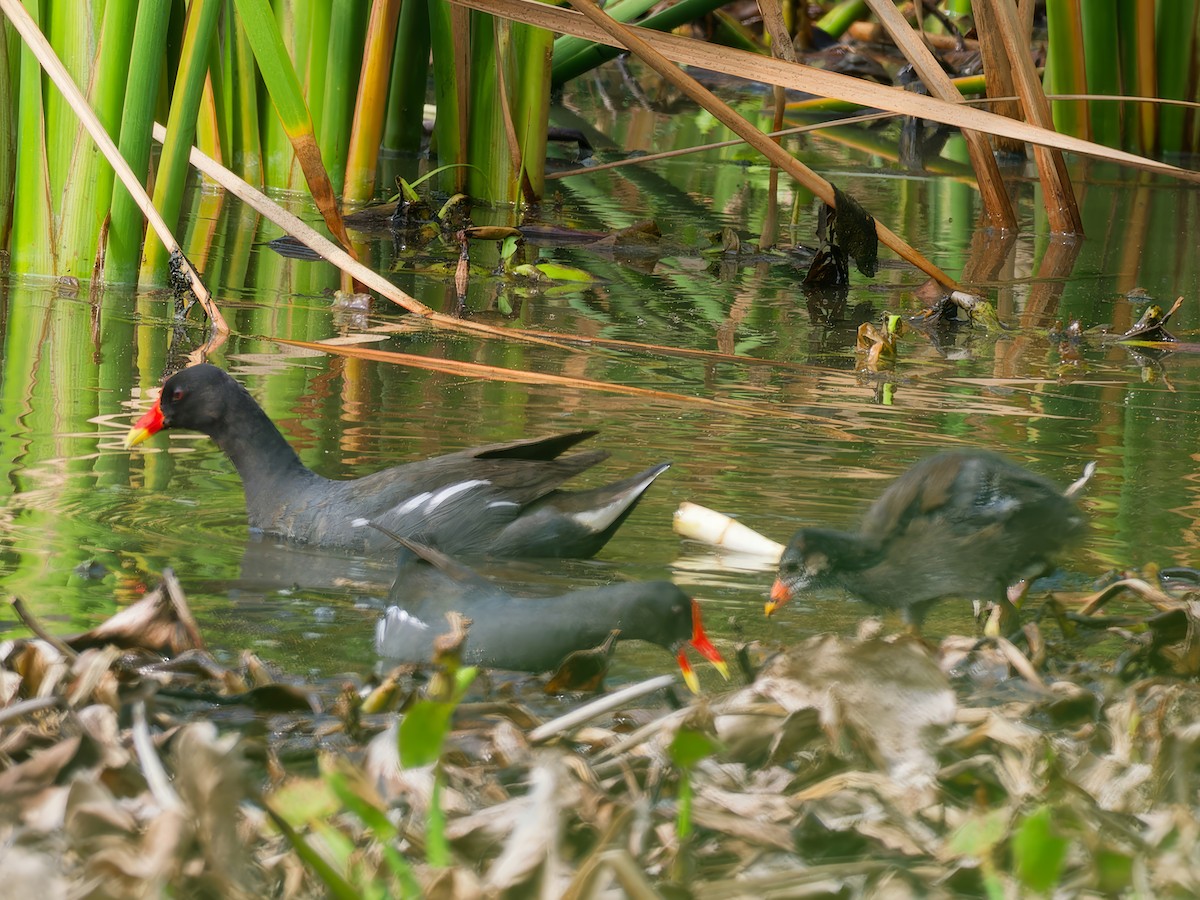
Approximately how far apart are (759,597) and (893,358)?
2.52 meters

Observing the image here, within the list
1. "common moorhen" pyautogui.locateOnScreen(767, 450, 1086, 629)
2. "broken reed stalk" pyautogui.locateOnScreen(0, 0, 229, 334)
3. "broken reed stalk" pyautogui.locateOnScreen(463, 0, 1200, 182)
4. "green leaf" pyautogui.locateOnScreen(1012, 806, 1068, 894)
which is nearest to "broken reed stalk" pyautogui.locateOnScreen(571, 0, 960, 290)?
"broken reed stalk" pyautogui.locateOnScreen(463, 0, 1200, 182)

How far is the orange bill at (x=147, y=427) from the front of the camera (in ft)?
14.3

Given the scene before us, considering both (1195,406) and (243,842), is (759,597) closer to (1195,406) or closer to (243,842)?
(243,842)

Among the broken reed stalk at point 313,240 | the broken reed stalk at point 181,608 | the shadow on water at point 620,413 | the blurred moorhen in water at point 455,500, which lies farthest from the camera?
the broken reed stalk at point 313,240

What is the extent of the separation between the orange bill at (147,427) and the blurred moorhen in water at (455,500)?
0.31 metres

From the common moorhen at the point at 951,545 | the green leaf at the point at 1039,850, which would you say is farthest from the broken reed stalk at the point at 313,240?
the green leaf at the point at 1039,850

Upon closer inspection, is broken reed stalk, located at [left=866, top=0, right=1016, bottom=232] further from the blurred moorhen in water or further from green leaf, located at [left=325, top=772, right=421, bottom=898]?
green leaf, located at [left=325, top=772, right=421, bottom=898]

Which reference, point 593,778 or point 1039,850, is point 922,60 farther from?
point 1039,850

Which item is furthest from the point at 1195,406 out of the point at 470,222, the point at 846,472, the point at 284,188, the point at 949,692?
the point at 284,188

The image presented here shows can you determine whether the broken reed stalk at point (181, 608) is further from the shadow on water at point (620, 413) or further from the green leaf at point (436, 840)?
the green leaf at point (436, 840)

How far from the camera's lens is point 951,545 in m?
3.29

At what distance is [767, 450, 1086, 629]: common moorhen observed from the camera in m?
3.23

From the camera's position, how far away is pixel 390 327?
6000mm

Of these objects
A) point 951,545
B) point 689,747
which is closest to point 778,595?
point 951,545
